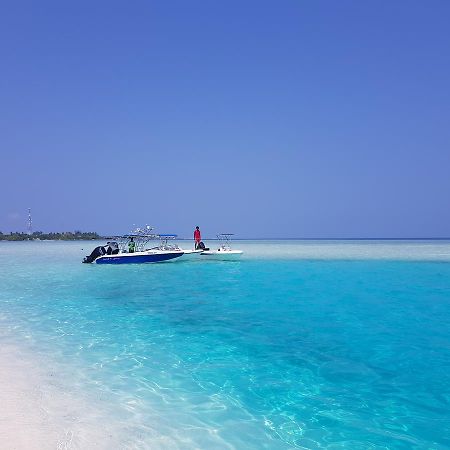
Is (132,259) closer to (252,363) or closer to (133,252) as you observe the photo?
(133,252)

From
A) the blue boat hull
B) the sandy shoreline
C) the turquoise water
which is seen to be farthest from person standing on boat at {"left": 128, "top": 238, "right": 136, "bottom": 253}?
the sandy shoreline

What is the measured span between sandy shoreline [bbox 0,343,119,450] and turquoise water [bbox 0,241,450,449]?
0.78ft

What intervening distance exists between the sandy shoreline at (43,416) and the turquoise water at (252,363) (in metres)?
0.24

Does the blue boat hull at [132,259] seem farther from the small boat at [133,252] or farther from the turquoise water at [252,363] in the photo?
the turquoise water at [252,363]

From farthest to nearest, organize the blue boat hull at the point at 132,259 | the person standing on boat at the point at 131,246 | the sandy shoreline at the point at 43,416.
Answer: the person standing on boat at the point at 131,246
the blue boat hull at the point at 132,259
the sandy shoreline at the point at 43,416

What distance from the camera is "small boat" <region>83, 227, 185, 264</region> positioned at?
31831mm

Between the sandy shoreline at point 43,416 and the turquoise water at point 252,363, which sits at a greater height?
the sandy shoreline at point 43,416

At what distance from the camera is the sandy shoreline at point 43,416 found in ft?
15.1

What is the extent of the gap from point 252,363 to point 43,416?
3768 mm

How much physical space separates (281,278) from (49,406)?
1880 centimetres

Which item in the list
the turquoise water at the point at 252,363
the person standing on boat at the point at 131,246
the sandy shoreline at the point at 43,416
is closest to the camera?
the sandy shoreline at the point at 43,416

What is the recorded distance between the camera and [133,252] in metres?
33.7

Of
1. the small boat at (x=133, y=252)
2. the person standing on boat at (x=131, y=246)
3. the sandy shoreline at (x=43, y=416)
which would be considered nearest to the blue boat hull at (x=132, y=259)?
the small boat at (x=133, y=252)

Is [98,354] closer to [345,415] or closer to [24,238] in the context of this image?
[345,415]
